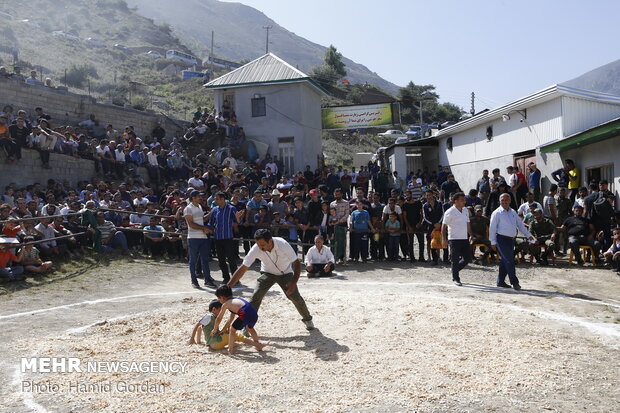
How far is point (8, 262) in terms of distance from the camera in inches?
480

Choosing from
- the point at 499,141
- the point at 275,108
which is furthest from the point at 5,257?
the point at 275,108

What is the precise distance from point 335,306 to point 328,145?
1720 inches

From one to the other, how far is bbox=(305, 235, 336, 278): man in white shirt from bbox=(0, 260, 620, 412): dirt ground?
1270 millimetres

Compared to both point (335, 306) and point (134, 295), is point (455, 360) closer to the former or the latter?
point (335, 306)

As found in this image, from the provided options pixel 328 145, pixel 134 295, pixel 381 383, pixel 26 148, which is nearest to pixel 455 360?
pixel 381 383

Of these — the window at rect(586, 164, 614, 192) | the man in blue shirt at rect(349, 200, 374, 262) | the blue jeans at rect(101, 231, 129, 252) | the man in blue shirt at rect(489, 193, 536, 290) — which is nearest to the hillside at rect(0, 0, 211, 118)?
the blue jeans at rect(101, 231, 129, 252)

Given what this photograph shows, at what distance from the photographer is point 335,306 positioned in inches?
390

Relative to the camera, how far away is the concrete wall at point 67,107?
21.7m

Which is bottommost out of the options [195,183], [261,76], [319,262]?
[319,262]

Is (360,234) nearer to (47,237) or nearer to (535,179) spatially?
(535,179)

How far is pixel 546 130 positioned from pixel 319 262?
1055 cm

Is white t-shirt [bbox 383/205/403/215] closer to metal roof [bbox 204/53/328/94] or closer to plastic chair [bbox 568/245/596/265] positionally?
plastic chair [bbox 568/245/596/265]

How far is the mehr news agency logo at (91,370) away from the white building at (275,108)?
23.6 m

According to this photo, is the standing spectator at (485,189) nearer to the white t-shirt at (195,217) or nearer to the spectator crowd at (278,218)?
the spectator crowd at (278,218)
